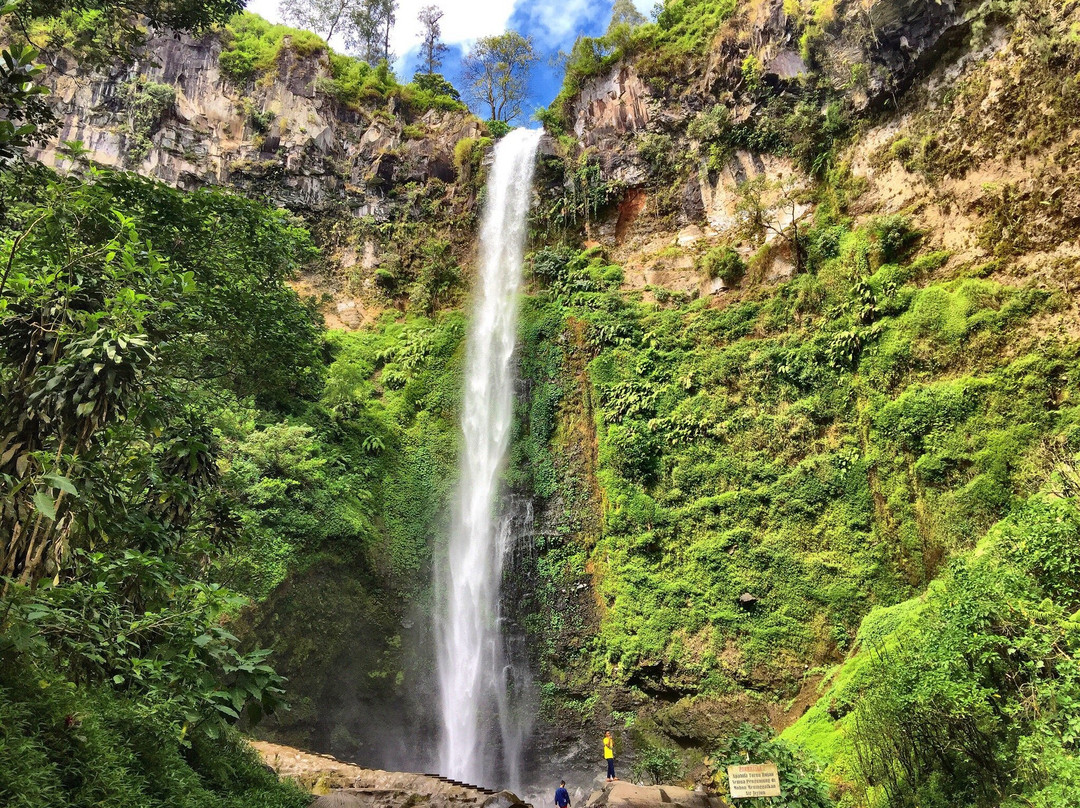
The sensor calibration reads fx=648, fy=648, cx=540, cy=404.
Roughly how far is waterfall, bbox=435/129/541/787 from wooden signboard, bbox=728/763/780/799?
7.77m

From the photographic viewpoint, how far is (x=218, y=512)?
5609mm

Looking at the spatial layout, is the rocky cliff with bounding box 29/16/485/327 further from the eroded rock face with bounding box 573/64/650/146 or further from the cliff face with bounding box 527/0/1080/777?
the cliff face with bounding box 527/0/1080/777

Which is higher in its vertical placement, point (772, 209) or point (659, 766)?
point (772, 209)

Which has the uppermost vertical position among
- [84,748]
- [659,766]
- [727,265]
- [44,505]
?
[727,265]

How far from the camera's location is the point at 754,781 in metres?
7.16

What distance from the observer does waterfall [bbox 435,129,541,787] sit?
14.3 meters

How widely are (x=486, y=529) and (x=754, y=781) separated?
10838 millimetres

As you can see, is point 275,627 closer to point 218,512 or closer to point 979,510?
point 218,512

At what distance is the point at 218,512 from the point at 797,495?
37.6ft

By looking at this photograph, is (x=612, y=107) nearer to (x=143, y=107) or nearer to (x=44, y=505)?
(x=143, y=107)

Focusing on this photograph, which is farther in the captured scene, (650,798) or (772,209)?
(772,209)

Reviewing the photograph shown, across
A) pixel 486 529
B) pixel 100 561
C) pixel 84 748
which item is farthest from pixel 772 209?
pixel 84 748

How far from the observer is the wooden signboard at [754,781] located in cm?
712

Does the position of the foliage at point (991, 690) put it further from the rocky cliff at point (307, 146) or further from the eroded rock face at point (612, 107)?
the rocky cliff at point (307, 146)
